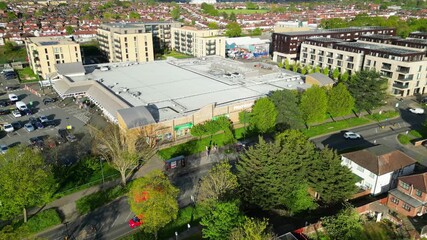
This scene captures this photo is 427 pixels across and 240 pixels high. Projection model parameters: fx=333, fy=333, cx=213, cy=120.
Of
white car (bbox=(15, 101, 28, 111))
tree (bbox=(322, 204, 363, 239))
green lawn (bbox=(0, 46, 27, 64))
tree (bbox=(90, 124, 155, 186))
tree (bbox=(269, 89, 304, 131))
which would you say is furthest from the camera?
green lawn (bbox=(0, 46, 27, 64))

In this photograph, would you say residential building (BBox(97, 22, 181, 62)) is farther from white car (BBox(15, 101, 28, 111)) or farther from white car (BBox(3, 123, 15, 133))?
white car (BBox(3, 123, 15, 133))

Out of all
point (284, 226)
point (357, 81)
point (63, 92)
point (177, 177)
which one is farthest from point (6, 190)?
point (357, 81)

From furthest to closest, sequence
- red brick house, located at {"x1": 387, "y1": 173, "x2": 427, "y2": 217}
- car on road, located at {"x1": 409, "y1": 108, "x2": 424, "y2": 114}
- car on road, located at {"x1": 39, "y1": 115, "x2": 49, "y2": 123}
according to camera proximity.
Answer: car on road, located at {"x1": 409, "y1": 108, "x2": 424, "y2": 114} → car on road, located at {"x1": 39, "y1": 115, "x2": 49, "y2": 123} → red brick house, located at {"x1": 387, "y1": 173, "x2": 427, "y2": 217}

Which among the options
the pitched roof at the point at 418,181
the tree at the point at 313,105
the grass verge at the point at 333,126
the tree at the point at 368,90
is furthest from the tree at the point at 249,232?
the tree at the point at 368,90

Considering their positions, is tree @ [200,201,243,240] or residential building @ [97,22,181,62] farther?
residential building @ [97,22,181,62]

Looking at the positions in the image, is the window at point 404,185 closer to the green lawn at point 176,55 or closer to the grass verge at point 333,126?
the grass verge at point 333,126

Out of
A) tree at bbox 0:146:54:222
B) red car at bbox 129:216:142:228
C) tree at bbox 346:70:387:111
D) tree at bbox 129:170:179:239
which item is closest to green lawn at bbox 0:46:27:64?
tree at bbox 0:146:54:222
